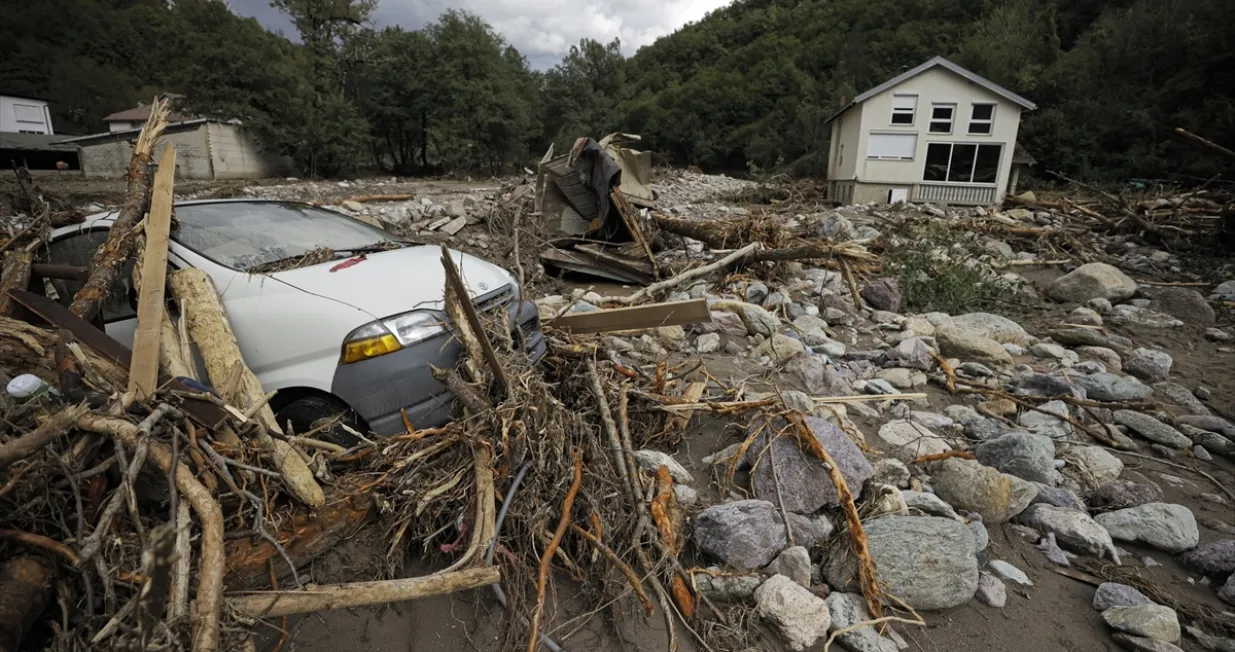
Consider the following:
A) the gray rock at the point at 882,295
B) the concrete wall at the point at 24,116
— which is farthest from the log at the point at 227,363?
the concrete wall at the point at 24,116

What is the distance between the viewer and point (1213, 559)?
312 centimetres

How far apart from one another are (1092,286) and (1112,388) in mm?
4544

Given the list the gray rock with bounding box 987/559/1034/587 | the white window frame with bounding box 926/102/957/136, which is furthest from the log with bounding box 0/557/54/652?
the white window frame with bounding box 926/102/957/136

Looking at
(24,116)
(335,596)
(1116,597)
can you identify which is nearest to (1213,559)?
(1116,597)

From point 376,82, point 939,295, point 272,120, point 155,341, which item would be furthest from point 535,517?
point 376,82

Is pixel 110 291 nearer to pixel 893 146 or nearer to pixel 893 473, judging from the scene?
pixel 893 473

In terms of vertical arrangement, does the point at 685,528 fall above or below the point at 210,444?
below

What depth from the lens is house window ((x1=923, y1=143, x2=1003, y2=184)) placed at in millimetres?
23031

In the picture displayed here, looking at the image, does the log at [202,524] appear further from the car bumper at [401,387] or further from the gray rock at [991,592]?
the gray rock at [991,592]

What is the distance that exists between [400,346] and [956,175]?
2729 cm

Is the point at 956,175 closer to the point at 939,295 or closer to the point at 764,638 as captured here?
the point at 939,295

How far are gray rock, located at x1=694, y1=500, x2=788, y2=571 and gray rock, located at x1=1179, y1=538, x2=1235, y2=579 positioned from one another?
2.42m

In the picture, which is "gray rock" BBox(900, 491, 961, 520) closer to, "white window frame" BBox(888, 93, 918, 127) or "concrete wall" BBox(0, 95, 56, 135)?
"white window frame" BBox(888, 93, 918, 127)

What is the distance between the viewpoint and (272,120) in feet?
94.5
